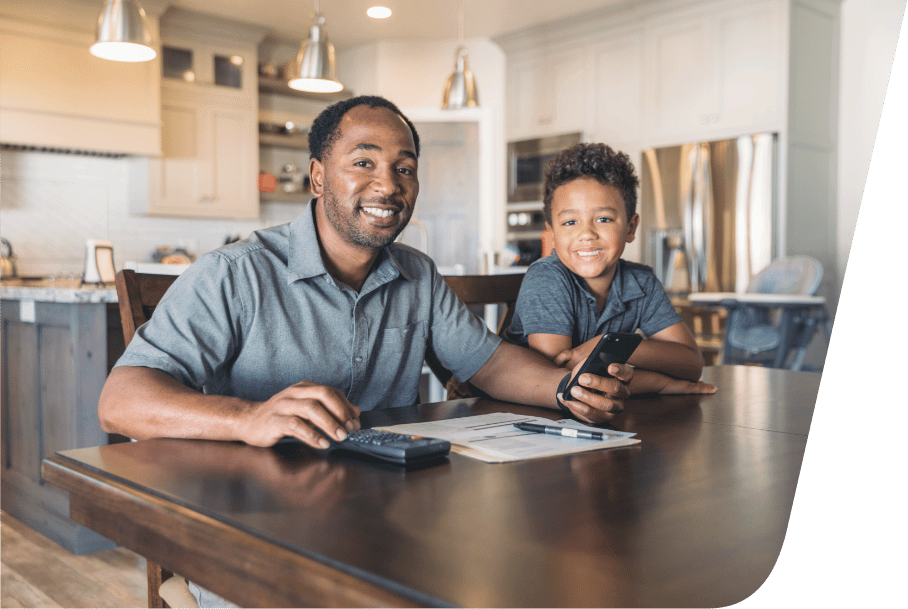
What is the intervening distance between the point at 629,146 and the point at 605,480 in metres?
4.86

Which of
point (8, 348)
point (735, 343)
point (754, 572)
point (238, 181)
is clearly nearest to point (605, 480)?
point (754, 572)

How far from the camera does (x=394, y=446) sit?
77 cm

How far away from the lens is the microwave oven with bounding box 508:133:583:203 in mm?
5641

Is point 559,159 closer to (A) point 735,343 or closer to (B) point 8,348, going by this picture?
(B) point 8,348

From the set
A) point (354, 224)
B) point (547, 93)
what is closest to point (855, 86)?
point (547, 93)

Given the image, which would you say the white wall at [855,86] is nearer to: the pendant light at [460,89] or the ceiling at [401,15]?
the ceiling at [401,15]

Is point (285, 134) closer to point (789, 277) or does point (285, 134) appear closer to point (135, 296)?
point (789, 277)

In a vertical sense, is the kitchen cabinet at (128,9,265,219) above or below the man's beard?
above

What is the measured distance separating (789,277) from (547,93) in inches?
98.3

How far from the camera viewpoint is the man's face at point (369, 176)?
1310mm

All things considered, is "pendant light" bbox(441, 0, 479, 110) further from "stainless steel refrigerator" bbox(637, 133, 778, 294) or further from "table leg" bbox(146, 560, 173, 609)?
"table leg" bbox(146, 560, 173, 609)

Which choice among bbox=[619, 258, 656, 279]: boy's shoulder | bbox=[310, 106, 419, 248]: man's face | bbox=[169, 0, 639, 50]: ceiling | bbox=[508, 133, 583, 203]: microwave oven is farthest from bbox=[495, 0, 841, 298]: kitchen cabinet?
bbox=[310, 106, 419, 248]: man's face

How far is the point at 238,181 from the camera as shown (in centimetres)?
570

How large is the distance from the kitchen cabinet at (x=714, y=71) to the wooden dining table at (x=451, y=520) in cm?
419
